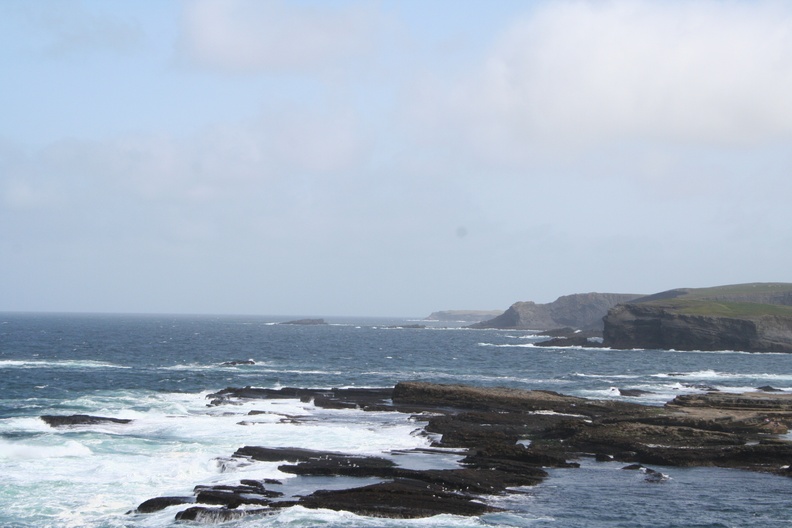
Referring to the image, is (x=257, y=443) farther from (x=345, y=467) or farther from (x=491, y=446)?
(x=491, y=446)

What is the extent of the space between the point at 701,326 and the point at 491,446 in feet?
355

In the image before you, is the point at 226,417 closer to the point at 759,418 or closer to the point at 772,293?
the point at 759,418

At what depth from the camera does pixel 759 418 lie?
45719mm

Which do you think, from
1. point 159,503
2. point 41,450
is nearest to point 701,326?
point 41,450

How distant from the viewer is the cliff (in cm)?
12962

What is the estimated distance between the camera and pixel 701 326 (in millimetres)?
134125

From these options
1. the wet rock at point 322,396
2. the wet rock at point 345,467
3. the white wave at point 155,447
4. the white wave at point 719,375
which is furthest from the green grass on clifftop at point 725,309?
the wet rock at point 345,467

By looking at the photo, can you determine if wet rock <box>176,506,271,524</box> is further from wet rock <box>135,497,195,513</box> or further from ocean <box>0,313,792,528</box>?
wet rock <box>135,497,195,513</box>

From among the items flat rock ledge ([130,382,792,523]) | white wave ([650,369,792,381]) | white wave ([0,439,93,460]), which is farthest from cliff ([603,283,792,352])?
white wave ([0,439,93,460])

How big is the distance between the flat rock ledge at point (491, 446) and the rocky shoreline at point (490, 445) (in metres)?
0.06

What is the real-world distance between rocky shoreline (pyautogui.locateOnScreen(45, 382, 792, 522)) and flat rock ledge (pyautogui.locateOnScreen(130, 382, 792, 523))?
0.21 feet

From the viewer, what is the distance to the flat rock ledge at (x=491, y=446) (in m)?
27.3

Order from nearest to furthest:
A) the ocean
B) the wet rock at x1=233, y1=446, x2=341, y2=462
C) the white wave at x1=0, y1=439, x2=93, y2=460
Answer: the ocean, the wet rock at x1=233, y1=446, x2=341, y2=462, the white wave at x1=0, y1=439, x2=93, y2=460

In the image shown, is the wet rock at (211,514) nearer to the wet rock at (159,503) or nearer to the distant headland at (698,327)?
the wet rock at (159,503)
